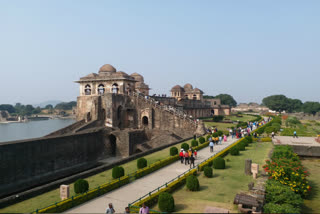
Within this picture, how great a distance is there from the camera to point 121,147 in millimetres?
32000

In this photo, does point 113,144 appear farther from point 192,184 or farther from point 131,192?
point 192,184

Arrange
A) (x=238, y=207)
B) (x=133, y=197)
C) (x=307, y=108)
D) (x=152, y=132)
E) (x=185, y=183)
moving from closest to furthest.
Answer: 1. (x=238, y=207)
2. (x=133, y=197)
3. (x=185, y=183)
4. (x=152, y=132)
5. (x=307, y=108)

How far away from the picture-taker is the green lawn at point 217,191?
484 inches

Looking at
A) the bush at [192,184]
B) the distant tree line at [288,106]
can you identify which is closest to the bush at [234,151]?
the bush at [192,184]

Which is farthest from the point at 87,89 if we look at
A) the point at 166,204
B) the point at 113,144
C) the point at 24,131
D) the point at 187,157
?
the point at 24,131

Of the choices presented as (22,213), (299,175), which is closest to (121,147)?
(22,213)

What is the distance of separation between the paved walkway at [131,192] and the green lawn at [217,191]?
188 cm

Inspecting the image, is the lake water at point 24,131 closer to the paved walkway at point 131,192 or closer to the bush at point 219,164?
the paved walkway at point 131,192

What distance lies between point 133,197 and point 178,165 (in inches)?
299

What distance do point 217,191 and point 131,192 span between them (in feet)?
17.0

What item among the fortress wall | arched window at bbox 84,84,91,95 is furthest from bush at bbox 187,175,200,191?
arched window at bbox 84,84,91,95

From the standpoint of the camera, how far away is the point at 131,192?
48.5ft

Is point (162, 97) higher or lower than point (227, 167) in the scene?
higher

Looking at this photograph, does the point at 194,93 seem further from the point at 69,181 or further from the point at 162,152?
the point at 69,181
